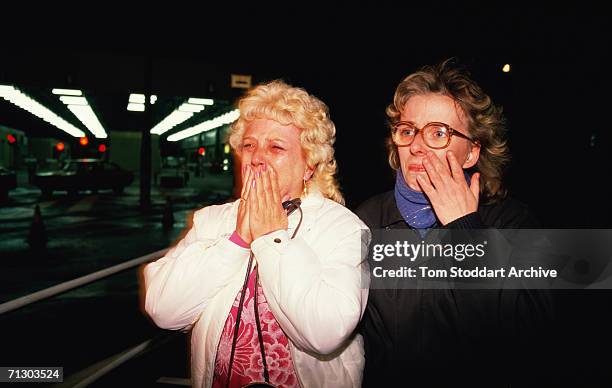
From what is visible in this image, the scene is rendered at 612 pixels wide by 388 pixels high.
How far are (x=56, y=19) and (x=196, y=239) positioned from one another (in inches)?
344

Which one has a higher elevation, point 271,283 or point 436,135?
point 436,135

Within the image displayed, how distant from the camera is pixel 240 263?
5.32 feet

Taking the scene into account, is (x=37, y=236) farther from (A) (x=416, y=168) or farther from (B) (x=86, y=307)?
(A) (x=416, y=168)

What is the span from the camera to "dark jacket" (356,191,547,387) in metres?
1.62

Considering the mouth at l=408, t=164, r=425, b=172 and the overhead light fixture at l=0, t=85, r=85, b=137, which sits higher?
the overhead light fixture at l=0, t=85, r=85, b=137

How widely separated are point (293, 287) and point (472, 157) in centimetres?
119

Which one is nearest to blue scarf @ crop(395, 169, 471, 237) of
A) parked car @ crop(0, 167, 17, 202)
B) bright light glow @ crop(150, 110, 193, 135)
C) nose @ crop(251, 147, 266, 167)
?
nose @ crop(251, 147, 266, 167)

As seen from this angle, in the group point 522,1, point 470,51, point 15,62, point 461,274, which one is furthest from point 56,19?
→ point 461,274

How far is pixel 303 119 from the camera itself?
1.95 metres

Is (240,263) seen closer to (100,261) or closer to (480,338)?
(480,338)

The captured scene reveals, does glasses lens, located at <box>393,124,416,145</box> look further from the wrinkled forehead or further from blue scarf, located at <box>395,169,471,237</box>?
blue scarf, located at <box>395,169,471,237</box>

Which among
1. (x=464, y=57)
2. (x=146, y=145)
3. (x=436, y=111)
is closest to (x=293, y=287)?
(x=436, y=111)

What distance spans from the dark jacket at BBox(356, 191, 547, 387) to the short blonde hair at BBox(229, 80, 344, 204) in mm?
620

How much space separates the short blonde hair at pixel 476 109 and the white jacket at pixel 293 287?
684 mm
